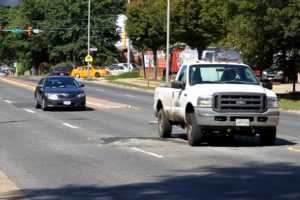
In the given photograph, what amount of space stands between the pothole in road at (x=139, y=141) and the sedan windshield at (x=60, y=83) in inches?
537

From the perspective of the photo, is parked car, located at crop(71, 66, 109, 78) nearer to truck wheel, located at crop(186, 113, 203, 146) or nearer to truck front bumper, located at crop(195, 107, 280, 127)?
truck wheel, located at crop(186, 113, 203, 146)

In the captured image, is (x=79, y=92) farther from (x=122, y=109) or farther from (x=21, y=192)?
(x=21, y=192)

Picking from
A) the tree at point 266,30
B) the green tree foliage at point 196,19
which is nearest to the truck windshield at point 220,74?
the tree at point 266,30

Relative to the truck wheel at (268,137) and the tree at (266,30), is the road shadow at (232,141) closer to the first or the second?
the truck wheel at (268,137)

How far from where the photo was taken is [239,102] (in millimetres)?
15945

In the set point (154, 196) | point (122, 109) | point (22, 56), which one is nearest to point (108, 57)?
point (22, 56)

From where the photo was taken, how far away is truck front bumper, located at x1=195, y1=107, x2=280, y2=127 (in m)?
15.8

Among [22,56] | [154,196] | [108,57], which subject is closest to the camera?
[154,196]

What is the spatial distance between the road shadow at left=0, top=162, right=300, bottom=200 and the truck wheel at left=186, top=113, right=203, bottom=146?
3.79m

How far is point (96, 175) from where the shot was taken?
39.5 feet

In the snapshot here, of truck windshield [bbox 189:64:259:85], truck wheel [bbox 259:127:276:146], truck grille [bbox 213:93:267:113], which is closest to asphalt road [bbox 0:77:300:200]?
truck wheel [bbox 259:127:276:146]

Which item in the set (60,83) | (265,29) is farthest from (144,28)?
(60,83)

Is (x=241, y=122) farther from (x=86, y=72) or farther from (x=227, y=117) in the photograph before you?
(x=86, y=72)

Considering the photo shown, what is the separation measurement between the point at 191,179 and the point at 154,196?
1.63 m
